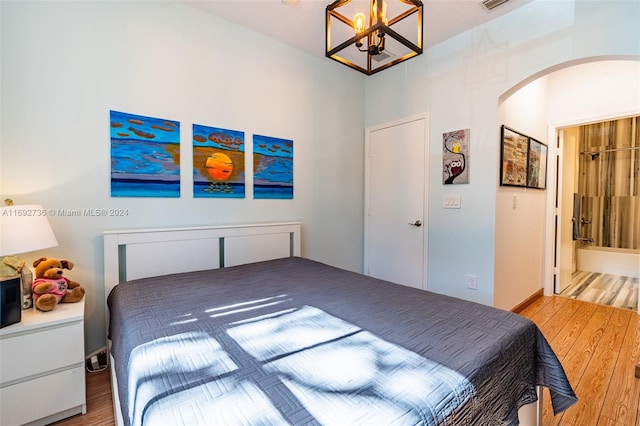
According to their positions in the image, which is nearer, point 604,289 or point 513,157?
point 513,157

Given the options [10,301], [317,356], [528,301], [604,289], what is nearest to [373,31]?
[317,356]

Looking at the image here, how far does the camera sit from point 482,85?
259 centimetres

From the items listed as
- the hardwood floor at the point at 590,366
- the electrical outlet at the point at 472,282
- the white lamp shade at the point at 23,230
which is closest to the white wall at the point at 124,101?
the white lamp shade at the point at 23,230

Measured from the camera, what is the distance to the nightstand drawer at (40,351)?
136 centimetres

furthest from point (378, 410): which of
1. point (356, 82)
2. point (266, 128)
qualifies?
point (356, 82)

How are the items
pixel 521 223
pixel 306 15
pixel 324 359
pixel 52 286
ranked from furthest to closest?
pixel 521 223
pixel 306 15
pixel 52 286
pixel 324 359

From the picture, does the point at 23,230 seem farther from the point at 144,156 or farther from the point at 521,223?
the point at 521,223

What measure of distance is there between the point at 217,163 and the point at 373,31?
168cm

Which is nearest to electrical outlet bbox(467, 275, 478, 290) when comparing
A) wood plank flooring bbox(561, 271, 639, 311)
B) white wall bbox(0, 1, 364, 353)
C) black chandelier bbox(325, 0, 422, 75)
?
white wall bbox(0, 1, 364, 353)

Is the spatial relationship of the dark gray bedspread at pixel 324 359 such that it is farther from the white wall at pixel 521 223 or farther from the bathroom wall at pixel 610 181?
the bathroom wall at pixel 610 181

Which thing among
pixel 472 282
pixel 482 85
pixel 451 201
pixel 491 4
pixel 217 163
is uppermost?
pixel 491 4

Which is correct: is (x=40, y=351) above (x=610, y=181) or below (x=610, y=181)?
below

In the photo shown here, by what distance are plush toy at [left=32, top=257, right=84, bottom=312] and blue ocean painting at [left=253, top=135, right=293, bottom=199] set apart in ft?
4.78

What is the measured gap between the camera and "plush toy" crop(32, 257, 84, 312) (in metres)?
1.55
